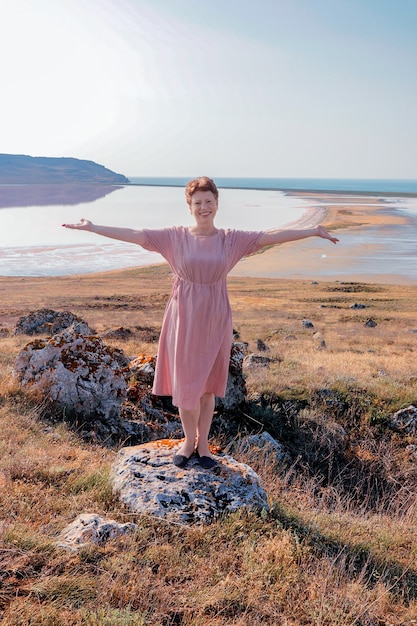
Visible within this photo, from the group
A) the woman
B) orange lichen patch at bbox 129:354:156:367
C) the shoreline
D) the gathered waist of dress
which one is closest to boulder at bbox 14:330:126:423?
orange lichen patch at bbox 129:354:156:367

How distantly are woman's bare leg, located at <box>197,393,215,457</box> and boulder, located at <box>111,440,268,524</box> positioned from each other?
12 centimetres

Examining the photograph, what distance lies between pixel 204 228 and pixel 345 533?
2.54 meters

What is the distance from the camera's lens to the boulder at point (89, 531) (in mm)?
3035

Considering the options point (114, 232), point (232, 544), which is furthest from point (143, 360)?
point (232, 544)

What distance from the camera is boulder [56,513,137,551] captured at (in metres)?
3.04

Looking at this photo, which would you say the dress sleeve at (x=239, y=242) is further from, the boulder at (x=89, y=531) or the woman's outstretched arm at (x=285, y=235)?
the boulder at (x=89, y=531)

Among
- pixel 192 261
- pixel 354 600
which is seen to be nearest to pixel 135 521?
pixel 354 600

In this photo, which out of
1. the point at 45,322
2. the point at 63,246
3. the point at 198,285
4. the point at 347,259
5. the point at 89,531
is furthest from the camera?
the point at 63,246

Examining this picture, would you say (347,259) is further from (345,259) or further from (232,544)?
(232,544)

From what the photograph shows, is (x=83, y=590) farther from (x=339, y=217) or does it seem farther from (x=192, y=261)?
(x=339, y=217)

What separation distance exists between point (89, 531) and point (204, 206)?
243 cm

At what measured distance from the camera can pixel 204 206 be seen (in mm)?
3965

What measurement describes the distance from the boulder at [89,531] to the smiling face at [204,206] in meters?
2.26

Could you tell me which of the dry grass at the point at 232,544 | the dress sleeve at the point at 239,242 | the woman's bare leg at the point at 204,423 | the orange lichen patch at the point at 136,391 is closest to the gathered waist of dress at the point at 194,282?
the dress sleeve at the point at 239,242
